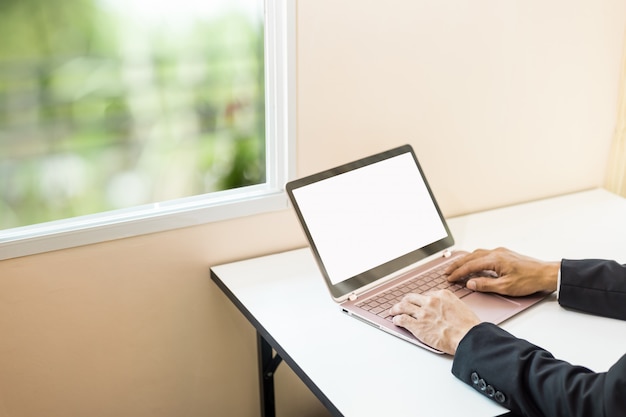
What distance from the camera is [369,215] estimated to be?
1.61m

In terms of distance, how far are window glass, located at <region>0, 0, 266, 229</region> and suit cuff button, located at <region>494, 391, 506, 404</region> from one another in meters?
0.85

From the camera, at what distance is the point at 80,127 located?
5.15 ft

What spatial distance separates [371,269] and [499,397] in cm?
46

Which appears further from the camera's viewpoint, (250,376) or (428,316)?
(250,376)

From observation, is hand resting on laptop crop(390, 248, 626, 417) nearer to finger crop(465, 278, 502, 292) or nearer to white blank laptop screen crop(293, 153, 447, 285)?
finger crop(465, 278, 502, 292)

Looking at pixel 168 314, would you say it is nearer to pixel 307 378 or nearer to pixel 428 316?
pixel 307 378

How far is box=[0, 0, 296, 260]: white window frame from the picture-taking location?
1.55 m

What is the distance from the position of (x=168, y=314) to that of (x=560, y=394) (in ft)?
3.09

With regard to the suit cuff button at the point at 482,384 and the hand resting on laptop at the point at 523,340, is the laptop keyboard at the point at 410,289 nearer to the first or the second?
A: the hand resting on laptop at the point at 523,340

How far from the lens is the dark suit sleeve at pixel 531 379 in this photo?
3.60 feet

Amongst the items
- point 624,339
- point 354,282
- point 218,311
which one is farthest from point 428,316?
point 218,311

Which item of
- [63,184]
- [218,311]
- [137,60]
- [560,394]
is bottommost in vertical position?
[218,311]

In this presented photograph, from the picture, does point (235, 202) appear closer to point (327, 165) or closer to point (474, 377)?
point (327, 165)

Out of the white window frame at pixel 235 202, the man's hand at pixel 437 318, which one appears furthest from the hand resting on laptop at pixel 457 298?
the white window frame at pixel 235 202
